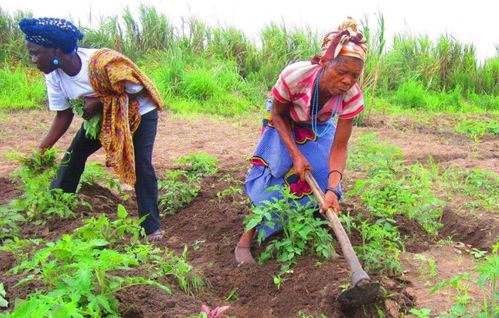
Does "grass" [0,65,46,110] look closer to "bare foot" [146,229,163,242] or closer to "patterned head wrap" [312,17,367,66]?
"bare foot" [146,229,163,242]

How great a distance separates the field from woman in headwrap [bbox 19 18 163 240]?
0.77ft

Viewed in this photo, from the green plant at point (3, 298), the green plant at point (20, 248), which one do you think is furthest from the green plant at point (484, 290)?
the green plant at point (20, 248)

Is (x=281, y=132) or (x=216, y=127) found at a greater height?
(x=281, y=132)

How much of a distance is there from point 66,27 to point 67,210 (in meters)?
1.13

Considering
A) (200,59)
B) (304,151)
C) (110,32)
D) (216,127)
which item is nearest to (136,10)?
(110,32)

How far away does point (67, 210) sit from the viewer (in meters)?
3.84

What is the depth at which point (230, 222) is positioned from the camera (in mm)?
4031

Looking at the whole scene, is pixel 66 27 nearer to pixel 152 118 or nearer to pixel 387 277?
pixel 152 118

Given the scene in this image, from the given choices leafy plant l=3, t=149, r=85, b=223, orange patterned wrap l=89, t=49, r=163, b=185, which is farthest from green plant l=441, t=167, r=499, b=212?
leafy plant l=3, t=149, r=85, b=223

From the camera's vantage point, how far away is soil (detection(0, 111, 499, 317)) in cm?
278

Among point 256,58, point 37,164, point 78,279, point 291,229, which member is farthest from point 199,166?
point 256,58

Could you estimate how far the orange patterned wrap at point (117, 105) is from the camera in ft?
11.4

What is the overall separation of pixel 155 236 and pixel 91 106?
0.88 meters

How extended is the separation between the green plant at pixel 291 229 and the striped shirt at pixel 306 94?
48 cm
